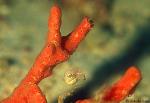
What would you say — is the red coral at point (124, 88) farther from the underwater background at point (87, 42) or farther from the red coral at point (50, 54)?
the underwater background at point (87, 42)

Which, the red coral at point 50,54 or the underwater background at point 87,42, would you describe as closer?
the red coral at point 50,54

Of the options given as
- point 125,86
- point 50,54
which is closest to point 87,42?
point 125,86

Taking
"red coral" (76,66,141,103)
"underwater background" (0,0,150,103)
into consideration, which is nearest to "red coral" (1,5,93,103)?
"red coral" (76,66,141,103)

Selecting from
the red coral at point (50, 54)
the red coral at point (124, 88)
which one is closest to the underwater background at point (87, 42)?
the red coral at point (124, 88)

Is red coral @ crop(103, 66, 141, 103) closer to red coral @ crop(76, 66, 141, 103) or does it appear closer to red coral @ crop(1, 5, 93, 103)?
red coral @ crop(76, 66, 141, 103)

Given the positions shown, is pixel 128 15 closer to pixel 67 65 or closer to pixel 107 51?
pixel 107 51

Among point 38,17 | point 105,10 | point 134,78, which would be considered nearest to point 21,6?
point 38,17
